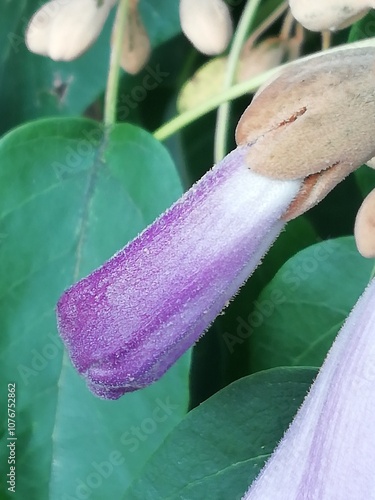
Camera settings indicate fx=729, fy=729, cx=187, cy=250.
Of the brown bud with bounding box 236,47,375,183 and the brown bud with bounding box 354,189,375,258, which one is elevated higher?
the brown bud with bounding box 236,47,375,183

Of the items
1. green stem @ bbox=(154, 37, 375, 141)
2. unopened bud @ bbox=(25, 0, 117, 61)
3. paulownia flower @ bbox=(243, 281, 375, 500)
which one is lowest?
paulownia flower @ bbox=(243, 281, 375, 500)

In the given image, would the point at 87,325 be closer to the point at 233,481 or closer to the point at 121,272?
the point at 121,272

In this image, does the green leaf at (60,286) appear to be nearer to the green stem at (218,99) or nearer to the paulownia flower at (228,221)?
the green stem at (218,99)

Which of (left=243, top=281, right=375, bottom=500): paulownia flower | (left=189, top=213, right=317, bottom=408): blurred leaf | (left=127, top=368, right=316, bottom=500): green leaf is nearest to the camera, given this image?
(left=243, top=281, right=375, bottom=500): paulownia flower

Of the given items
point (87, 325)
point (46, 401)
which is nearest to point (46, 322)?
point (46, 401)

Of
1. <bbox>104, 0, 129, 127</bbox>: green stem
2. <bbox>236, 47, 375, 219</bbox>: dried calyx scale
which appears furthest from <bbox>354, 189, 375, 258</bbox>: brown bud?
<bbox>104, 0, 129, 127</bbox>: green stem

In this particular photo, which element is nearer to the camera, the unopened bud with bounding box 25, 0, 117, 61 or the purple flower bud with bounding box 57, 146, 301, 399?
the purple flower bud with bounding box 57, 146, 301, 399

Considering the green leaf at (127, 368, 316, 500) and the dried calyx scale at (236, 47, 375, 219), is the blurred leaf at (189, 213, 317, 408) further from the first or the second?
the dried calyx scale at (236, 47, 375, 219)

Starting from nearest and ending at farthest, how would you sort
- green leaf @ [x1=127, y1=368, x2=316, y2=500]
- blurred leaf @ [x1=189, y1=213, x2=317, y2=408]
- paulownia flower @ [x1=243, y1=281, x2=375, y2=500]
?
paulownia flower @ [x1=243, y1=281, x2=375, y2=500] → green leaf @ [x1=127, y1=368, x2=316, y2=500] → blurred leaf @ [x1=189, y1=213, x2=317, y2=408]
